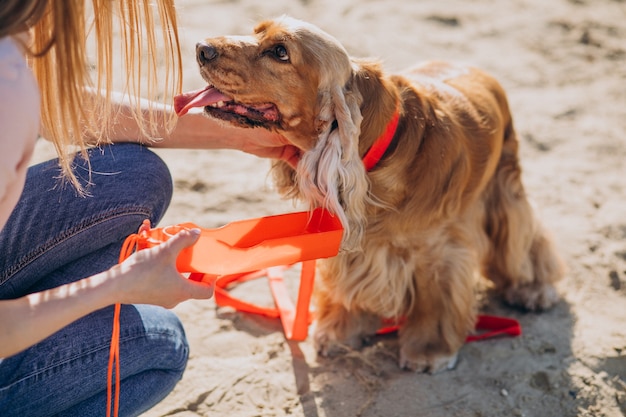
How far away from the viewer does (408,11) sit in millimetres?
5730

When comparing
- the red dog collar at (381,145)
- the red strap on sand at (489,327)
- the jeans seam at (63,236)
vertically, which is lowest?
the red strap on sand at (489,327)

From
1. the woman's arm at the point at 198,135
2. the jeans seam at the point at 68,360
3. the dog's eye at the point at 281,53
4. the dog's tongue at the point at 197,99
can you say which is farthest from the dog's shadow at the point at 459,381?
the dog's eye at the point at 281,53

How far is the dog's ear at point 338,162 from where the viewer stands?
244cm

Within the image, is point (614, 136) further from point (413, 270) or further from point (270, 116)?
point (270, 116)

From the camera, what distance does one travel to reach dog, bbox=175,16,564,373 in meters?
2.48

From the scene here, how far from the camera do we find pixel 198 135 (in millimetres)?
2854

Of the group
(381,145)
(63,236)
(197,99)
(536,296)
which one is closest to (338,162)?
(381,145)

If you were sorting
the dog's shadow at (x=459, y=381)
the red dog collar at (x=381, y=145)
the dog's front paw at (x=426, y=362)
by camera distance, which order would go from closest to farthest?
1. the red dog collar at (x=381, y=145)
2. the dog's shadow at (x=459, y=381)
3. the dog's front paw at (x=426, y=362)

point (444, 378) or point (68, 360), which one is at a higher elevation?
point (68, 360)

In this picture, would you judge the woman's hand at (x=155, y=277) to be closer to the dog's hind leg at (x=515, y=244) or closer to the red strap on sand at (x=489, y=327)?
the red strap on sand at (x=489, y=327)

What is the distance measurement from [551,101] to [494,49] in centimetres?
77

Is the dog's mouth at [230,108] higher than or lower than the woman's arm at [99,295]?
higher

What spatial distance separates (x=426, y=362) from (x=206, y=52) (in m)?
1.59

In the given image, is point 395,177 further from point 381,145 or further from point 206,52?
point 206,52
